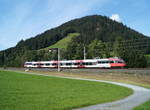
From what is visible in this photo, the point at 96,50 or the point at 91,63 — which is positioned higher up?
the point at 96,50

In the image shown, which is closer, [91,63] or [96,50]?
[91,63]

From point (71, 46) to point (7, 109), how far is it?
84.1 meters

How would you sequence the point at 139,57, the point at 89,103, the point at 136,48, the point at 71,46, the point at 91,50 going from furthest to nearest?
1. the point at 71,46
2. the point at 91,50
3. the point at 136,48
4. the point at 139,57
5. the point at 89,103

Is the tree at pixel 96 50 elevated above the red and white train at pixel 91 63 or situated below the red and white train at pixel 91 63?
above

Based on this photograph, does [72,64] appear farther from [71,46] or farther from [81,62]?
[71,46]

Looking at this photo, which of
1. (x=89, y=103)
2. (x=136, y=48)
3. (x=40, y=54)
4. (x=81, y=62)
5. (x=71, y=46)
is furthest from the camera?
(x=40, y=54)

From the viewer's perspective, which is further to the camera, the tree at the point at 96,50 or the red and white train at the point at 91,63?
the tree at the point at 96,50

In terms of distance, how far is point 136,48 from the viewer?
82.2 m

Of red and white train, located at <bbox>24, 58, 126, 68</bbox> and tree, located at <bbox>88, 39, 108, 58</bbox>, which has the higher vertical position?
tree, located at <bbox>88, 39, 108, 58</bbox>

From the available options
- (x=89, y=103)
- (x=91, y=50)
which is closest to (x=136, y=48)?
(x=91, y=50)

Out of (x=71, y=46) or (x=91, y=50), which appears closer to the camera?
(x=91, y=50)

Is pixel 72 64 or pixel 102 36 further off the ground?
pixel 102 36

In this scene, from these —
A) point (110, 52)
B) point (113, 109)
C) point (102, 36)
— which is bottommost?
point (113, 109)

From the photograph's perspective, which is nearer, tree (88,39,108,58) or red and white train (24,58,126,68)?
red and white train (24,58,126,68)
